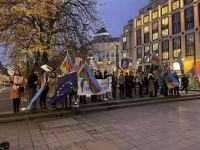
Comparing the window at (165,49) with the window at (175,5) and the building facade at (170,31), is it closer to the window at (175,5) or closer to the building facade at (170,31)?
the building facade at (170,31)

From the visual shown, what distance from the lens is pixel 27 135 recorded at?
7.20 m

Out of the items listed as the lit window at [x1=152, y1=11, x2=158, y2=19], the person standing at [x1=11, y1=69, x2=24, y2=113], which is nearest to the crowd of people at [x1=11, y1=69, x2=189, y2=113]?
the person standing at [x1=11, y1=69, x2=24, y2=113]

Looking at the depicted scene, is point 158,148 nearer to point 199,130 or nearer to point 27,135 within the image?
point 199,130

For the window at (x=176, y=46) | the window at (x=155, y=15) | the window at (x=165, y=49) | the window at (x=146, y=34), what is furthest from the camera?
the window at (x=146, y=34)

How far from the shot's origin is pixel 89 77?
11484 millimetres

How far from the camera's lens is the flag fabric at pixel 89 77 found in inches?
444

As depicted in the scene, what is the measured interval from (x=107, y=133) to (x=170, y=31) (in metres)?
55.8

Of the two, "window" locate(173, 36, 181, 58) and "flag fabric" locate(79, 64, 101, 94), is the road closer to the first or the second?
"flag fabric" locate(79, 64, 101, 94)

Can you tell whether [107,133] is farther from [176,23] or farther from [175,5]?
[175,5]

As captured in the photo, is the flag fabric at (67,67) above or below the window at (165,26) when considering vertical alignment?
below

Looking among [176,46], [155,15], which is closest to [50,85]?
[176,46]

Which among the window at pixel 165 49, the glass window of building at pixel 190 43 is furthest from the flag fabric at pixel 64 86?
the window at pixel 165 49

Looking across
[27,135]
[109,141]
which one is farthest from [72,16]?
[109,141]

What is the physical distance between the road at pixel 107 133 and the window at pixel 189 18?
4721 centimetres
